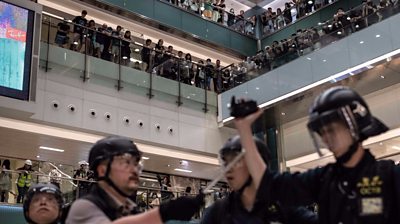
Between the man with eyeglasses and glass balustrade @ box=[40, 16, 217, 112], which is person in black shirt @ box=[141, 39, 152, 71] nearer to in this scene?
glass balustrade @ box=[40, 16, 217, 112]

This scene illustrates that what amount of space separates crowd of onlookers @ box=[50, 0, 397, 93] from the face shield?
12.8 meters

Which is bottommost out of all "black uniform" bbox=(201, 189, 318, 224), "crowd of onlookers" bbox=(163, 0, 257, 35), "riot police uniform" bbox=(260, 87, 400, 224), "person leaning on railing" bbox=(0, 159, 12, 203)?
"black uniform" bbox=(201, 189, 318, 224)

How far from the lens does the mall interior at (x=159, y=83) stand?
46.2ft

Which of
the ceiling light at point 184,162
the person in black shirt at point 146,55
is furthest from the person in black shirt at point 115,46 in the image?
the ceiling light at point 184,162

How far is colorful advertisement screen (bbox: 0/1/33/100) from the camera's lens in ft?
44.6

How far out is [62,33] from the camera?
50.6ft

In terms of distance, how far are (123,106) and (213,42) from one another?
20.7ft

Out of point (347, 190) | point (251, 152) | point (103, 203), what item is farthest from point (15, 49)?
point (347, 190)

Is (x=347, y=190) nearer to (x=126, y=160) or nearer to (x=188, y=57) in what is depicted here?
(x=126, y=160)

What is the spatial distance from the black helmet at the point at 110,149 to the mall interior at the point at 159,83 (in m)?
8.21

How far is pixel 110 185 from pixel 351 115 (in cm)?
133

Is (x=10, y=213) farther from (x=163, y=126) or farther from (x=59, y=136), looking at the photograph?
(x=163, y=126)

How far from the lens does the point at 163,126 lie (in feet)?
58.3

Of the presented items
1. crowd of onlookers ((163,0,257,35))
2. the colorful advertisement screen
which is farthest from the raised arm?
crowd of onlookers ((163,0,257,35))
